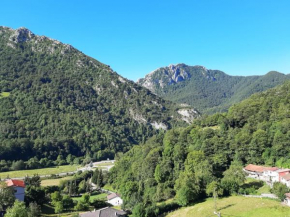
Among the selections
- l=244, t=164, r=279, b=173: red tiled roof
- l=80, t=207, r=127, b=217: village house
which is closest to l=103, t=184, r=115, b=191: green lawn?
l=80, t=207, r=127, b=217: village house

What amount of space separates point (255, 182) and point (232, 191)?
7010 mm

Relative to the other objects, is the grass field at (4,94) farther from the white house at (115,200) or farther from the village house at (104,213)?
the village house at (104,213)

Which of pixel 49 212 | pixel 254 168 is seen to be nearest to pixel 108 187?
pixel 49 212

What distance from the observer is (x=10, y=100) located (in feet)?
541

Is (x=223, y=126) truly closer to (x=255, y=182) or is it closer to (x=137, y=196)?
(x=255, y=182)

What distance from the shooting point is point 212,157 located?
64.1 metres

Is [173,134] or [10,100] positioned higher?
[10,100]

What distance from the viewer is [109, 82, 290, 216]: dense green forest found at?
54.6 metres

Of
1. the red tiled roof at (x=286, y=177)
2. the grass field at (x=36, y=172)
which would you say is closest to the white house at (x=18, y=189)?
the grass field at (x=36, y=172)

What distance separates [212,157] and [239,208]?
852 inches

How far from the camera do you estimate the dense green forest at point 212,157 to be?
5462 centimetres

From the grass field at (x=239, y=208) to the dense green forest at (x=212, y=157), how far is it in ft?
9.45

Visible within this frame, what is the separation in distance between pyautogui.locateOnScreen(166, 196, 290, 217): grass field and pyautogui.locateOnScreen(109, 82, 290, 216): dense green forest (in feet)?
9.45

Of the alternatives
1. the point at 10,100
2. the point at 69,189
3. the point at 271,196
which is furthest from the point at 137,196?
the point at 10,100
